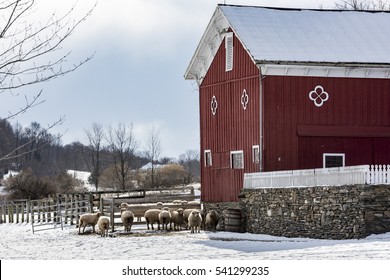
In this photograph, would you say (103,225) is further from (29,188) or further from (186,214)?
(29,188)

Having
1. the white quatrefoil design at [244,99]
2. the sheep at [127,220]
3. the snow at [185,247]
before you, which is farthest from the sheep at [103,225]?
the white quatrefoil design at [244,99]

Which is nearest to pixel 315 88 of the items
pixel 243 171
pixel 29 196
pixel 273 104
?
pixel 273 104

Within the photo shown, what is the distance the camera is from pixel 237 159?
4028cm

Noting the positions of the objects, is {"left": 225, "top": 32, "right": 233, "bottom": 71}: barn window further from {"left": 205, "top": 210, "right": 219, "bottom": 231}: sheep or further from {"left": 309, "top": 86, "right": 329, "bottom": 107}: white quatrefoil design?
{"left": 205, "top": 210, "right": 219, "bottom": 231}: sheep

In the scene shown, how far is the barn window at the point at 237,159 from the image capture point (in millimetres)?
39866

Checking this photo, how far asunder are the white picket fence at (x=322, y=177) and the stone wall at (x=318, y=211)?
0.72 feet

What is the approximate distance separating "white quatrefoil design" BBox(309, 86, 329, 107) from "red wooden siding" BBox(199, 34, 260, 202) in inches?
86.9

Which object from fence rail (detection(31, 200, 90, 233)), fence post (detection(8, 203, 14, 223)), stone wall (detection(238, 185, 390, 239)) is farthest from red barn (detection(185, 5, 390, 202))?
fence post (detection(8, 203, 14, 223))

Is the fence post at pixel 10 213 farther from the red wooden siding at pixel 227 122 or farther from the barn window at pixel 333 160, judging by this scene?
the barn window at pixel 333 160

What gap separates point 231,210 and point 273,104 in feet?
14.6

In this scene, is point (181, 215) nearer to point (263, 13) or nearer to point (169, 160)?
point (263, 13)

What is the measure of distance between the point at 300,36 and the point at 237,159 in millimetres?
5611

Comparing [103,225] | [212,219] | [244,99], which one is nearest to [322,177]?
[212,219]

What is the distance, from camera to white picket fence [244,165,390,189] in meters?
29.8
